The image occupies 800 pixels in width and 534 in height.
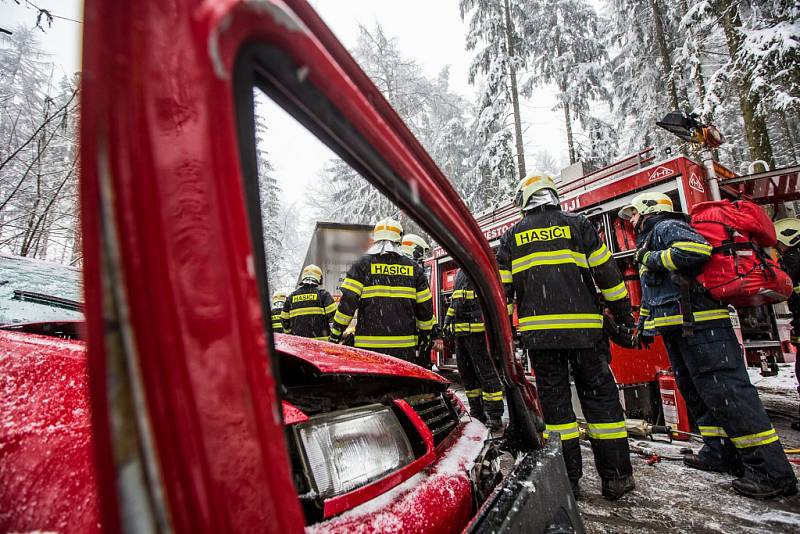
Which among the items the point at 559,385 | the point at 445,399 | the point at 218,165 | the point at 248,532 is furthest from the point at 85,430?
the point at 559,385

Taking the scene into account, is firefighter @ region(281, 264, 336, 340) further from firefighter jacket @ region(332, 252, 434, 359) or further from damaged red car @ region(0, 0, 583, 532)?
damaged red car @ region(0, 0, 583, 532)

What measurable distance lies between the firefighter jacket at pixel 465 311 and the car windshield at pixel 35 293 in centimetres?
361

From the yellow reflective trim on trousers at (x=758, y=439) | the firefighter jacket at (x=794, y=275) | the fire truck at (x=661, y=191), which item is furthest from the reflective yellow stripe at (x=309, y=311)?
the firefighter jacket at (x=794, y=275)

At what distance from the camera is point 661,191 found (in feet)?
15.9

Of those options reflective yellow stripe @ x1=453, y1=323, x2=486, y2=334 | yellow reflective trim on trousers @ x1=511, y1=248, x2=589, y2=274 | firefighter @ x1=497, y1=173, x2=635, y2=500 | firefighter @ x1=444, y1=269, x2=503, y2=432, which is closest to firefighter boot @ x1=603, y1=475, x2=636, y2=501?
firefighter @ x1=497, y1=173, x2=635, y2=500

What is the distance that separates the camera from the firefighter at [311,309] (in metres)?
6.47

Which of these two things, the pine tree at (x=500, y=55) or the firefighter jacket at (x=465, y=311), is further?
the pine tree at (x=500, y=55)

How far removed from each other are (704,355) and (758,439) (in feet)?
1.94

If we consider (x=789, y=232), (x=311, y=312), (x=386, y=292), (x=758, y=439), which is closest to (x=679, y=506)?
(x=758, y=439)

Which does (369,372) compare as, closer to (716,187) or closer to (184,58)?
(184,58)

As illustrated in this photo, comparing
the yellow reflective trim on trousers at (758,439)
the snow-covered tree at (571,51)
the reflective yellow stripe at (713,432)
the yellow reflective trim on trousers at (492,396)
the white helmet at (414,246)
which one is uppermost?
the snow-covered tree at (571,51)

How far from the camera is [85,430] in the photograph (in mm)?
743

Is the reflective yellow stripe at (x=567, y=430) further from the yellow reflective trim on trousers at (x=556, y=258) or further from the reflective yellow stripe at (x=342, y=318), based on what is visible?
the reflective yellow stripe at (x=342, y=318)

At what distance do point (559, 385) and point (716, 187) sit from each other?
3753mm
